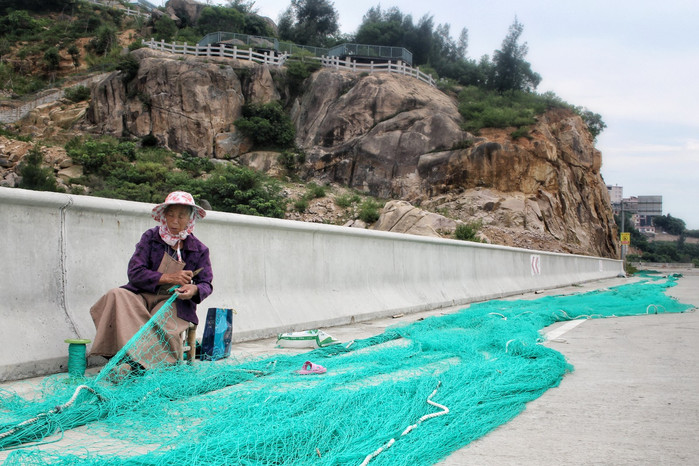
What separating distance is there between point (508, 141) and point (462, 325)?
125ft

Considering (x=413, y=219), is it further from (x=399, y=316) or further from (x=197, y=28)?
(x=197, y=28)

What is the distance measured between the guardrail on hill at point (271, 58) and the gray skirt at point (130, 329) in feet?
162

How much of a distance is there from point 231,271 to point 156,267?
6.13 ft

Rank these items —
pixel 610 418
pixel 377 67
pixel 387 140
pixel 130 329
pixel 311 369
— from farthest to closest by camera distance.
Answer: pixel 377 67, pixel 387 140, pixel 311 369, pixel 130 329, pixel 610 418

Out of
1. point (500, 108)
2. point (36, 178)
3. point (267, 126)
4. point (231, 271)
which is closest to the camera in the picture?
point (231, 271)

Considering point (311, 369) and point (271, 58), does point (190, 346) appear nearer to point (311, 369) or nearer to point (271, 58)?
point (311, 369)

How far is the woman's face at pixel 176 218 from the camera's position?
504cm

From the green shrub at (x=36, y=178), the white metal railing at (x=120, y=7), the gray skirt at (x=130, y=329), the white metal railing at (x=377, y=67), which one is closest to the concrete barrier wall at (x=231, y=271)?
the gray skirt at (x=130, y=329)

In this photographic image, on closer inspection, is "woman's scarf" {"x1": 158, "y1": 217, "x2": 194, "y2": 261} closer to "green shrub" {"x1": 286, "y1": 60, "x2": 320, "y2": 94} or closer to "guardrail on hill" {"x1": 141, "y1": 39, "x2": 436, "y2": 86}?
"green shrub" {"x1": 286, "y1": 60, "x2": 320, "y2": 94}

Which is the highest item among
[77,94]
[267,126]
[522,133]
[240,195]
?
[77,94]

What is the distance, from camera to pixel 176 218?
504cm

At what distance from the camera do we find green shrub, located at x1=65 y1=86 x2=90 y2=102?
2163 inches

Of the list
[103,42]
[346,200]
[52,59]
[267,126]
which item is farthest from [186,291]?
[103,42]

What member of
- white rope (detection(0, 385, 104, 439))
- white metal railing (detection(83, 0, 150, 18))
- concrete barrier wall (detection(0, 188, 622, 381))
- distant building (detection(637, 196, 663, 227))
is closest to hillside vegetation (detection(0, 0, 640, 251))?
white metal railing (detection(83, 0, 150, 18))
